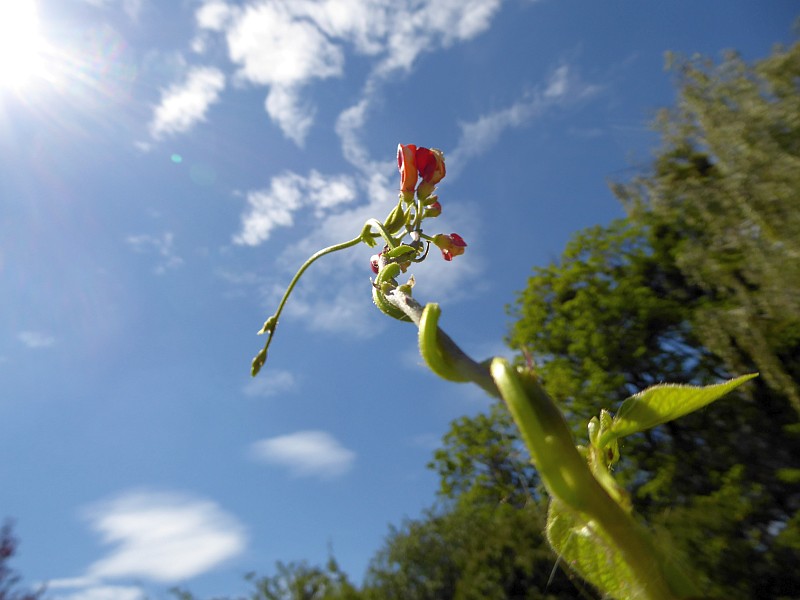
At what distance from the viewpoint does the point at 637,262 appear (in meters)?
11.7

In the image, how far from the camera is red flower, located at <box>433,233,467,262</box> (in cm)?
76

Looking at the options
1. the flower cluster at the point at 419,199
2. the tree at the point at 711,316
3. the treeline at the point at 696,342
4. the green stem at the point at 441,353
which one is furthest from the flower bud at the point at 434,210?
the tree at the point at 711,316

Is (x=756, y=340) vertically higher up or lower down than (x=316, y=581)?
lower down

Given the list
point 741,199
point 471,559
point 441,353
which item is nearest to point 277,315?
point 441,353

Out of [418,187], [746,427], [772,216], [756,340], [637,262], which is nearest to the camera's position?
[418,187]

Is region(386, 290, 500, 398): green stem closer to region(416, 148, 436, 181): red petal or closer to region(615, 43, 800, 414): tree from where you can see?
region(416, 148, 436, 181): red petal

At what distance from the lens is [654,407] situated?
373 millimetres

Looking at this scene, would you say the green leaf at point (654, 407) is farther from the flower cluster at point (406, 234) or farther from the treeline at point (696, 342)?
the treeline at point (696, 342)

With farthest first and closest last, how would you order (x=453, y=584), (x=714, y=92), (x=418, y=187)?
(x=453, y=584) → (x=714, y=92) → (x=418, y=187)

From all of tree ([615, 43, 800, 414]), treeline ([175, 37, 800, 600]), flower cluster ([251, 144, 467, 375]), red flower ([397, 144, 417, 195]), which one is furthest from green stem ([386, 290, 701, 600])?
tree ([615, 43, 800, 414])

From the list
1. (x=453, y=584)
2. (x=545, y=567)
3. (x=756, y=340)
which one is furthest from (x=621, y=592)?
(x=453, y=584)

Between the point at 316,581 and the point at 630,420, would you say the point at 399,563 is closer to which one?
the point at 316,581

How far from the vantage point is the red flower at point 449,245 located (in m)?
0.76

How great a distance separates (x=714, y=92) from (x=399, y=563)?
1245 centimetres
